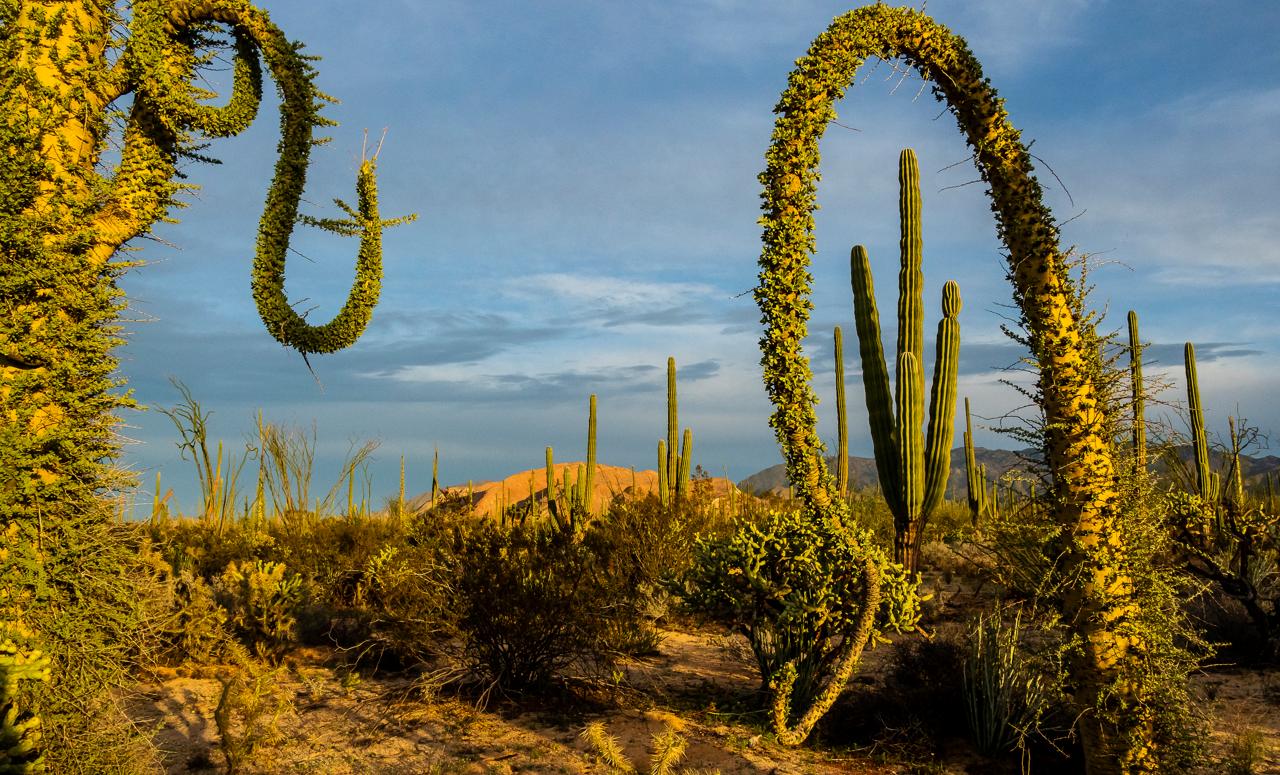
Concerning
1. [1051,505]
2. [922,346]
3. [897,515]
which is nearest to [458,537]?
[1051,505]

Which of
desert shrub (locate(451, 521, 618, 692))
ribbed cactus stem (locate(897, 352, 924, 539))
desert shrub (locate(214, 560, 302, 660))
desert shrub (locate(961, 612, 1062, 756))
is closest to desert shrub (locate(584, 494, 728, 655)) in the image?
desert shrub (locate(451, 521, 618, 692))

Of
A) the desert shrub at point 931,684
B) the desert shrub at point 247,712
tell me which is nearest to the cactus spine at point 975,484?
the desert shrub at point 931,684

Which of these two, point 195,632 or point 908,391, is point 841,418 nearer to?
point 908,391

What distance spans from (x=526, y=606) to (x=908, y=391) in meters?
5.37

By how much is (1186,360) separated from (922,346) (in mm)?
7449

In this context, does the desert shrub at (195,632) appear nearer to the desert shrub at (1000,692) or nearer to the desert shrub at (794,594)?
the desert shrub at (794,594)

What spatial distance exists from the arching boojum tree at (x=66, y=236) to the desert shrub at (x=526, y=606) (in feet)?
8.29

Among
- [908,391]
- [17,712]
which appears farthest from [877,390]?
[17,712]

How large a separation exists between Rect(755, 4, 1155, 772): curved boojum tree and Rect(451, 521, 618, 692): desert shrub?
93.4 inches

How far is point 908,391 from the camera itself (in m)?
9.44

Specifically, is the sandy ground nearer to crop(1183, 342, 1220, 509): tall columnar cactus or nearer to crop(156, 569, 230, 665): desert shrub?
crop(156, 569, 230, 665): desert shrub

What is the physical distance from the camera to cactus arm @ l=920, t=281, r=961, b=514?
32.1ft

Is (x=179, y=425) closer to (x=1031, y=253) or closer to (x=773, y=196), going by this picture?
(x=773, y=196)

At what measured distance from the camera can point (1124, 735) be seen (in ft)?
14.4
